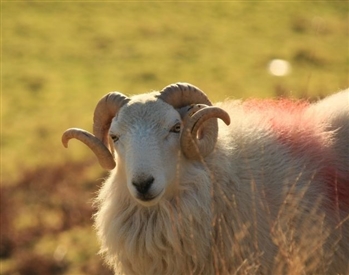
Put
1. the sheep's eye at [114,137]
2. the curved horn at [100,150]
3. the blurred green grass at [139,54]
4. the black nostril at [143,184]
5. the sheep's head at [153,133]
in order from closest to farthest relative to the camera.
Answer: the black nostril at [143,184] < the sheep's head at [153,133] < the sheep's eye at [114,137] < the curved horn at [100,150] < the blurred green grass at [139,54]

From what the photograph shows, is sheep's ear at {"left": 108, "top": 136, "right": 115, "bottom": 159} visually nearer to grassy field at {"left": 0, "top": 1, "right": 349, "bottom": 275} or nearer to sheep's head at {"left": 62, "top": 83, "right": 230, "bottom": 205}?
sheep's head at {"left": 62, "top": 83, "right": 230, "bottom": 205}

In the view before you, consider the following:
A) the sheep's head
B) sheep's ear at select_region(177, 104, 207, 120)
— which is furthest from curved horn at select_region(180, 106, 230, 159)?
sheep's ear at select_region(177, 104, 207, 120)

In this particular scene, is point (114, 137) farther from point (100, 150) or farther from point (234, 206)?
point (234, 206)

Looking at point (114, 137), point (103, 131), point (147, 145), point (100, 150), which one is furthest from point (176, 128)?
point (103, 131)

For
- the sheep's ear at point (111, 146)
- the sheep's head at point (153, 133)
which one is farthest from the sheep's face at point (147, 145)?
the sheep's ear at point (111, 146)

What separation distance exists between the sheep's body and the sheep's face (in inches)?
0.6

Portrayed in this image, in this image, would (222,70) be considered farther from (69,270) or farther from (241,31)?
(69,270)

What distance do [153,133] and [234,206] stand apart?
926 mm

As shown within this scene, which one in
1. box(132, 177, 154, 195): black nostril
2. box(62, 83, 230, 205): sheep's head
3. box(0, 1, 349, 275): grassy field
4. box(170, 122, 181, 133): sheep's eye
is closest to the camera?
box(132, 177, 154, 195): black nostril

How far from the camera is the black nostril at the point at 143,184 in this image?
630 cm

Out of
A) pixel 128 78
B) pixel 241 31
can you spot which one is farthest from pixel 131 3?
pixel 128 78

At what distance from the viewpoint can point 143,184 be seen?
20.7 feet

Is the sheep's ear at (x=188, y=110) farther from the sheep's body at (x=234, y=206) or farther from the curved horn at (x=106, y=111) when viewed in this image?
the curved horn at (x=106, y=111)

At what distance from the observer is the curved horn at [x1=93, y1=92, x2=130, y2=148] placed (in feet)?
23.6
